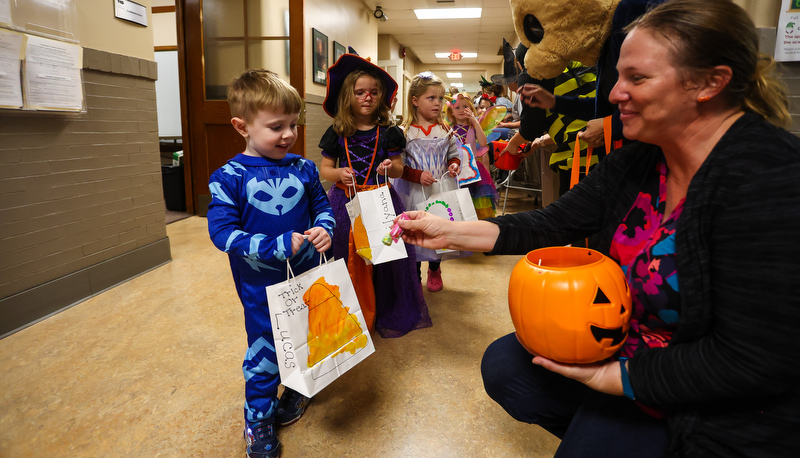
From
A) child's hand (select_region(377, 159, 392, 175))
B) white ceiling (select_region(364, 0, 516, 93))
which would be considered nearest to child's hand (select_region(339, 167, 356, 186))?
child's hand (select_region(377, 159, 392, 175))

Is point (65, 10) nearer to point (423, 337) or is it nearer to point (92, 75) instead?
point (92, 75)

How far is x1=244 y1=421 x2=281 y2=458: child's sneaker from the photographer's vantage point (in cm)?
136

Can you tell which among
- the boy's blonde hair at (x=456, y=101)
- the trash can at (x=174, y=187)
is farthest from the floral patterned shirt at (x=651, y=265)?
the trash can at (x=174, y=187)

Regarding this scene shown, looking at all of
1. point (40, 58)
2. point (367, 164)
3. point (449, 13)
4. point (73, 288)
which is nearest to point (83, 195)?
point (73, 288)

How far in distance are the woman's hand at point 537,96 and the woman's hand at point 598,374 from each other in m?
1.24

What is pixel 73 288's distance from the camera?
8.12 feet

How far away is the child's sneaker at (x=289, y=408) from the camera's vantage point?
5.08ft

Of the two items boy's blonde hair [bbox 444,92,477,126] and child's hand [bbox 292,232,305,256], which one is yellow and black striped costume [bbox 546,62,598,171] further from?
boy's blonde hair [bbox 444,92,477,126]

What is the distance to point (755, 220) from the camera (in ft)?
2.45

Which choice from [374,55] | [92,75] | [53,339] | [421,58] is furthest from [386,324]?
[421,58]

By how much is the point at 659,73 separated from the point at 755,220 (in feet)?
1.05

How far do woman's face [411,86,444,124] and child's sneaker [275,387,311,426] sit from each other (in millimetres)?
1679

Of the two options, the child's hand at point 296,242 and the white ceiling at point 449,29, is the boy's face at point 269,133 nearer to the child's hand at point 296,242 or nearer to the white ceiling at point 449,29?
the child's hand at point 296,242

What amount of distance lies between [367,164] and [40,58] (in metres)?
1.67
